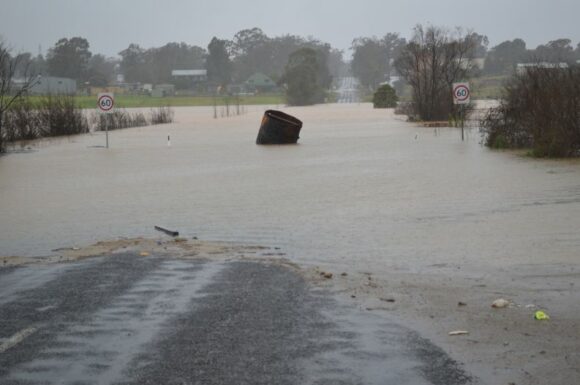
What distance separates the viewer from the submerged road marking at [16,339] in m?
6.50

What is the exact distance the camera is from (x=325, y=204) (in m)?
16.4

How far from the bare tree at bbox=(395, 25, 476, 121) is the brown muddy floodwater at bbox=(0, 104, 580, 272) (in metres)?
22.7

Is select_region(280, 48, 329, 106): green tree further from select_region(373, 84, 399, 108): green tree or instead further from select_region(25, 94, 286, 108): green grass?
select_region(373, 84, 399, 108): green tree

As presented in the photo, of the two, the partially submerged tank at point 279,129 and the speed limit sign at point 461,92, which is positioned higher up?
the speed limit sign at point 461,92

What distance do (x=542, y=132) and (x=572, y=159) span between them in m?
1.86

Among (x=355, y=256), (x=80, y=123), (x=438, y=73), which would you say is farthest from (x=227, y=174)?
(x=438, y=73)

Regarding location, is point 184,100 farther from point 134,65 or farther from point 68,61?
point 134,65

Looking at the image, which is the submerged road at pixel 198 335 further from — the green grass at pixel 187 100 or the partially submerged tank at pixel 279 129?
the green grass at pixel 187 100

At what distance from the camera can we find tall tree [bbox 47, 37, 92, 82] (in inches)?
6122

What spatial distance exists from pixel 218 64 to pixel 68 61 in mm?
34742

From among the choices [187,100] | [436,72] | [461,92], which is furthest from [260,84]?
[461,92]

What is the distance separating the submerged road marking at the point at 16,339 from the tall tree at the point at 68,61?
508 ft

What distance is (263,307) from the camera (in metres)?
7.73

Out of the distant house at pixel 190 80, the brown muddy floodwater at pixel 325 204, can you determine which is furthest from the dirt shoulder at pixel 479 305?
the distant house at pixel 190 80
